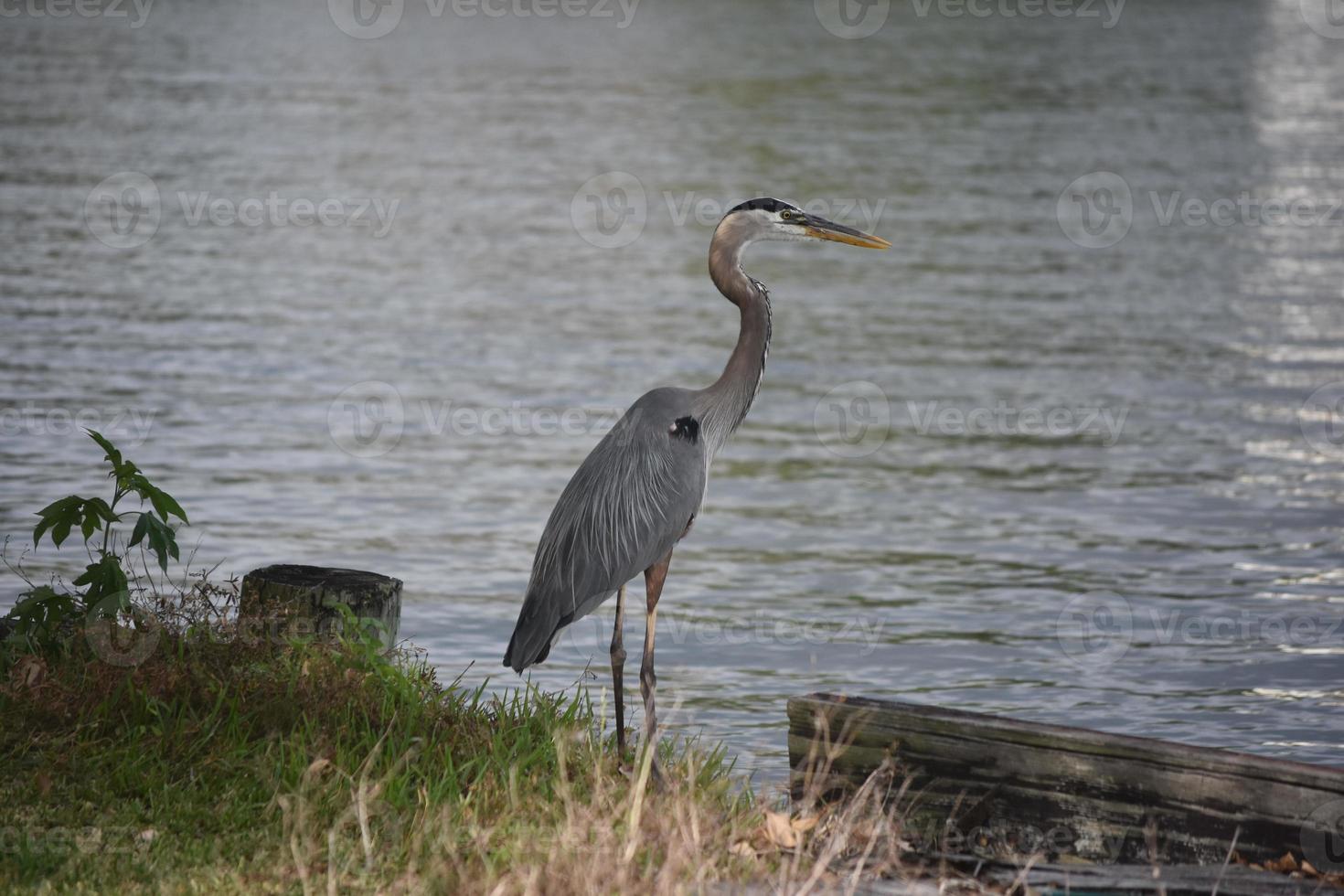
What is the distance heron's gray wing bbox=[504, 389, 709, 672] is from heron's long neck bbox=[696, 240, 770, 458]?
0.54 ft

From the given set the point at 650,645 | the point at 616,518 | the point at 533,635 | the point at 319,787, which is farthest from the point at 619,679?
the point at 319,787

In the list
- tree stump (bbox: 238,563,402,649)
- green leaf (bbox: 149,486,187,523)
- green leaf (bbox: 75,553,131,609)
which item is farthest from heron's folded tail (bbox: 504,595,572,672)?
green leaf (bbox: 75,553,131,609)

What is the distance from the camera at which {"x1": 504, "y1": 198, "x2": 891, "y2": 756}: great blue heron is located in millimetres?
7164

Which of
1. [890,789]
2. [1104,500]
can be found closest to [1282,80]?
[1104,500]

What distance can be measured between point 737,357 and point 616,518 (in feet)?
2.77

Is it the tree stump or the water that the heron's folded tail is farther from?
the tree stump

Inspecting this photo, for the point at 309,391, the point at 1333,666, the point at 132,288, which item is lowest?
the point at 1333,666

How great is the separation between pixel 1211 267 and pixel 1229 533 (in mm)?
10617

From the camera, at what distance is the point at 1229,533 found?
40.9 ft

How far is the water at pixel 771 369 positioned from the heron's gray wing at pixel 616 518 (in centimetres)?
69

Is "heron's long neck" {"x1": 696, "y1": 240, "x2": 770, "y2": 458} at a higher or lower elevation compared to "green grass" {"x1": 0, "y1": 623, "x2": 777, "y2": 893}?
higher

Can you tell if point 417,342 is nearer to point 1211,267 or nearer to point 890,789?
point 1211,267

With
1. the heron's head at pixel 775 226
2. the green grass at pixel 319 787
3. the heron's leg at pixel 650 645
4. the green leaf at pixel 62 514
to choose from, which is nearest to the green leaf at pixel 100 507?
the green leaf at pixel 62 514

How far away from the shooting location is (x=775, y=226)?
7520mm
